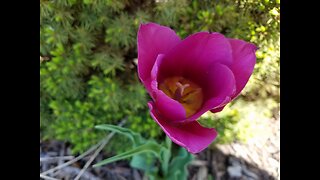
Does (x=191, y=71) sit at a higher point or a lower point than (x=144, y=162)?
higher

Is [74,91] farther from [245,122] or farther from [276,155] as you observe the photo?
[276,155]

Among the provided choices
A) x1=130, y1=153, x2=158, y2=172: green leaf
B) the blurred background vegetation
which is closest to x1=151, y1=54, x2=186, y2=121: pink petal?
the blurred background vegetation

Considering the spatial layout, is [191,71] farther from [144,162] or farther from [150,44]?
[144,162]

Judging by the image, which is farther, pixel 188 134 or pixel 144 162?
pixel 144 162

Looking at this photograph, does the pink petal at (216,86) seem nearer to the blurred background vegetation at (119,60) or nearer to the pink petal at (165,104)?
the pink petal at (165,104)

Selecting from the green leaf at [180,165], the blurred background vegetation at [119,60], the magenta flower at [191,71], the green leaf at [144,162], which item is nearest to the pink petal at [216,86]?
Result: the magenta flower at [191,71]

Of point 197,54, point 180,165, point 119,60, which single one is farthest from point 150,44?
point 180,165
